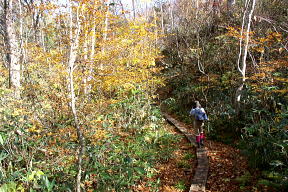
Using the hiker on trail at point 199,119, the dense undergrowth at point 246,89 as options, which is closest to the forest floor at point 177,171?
the hiker on trail at point 199,119

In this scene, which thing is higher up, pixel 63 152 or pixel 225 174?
pixel 63 152

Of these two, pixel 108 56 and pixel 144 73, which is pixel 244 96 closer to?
pixel 144 73

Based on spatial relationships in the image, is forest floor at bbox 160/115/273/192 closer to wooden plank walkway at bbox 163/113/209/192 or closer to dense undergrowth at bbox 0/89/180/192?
wooden plank walkway at bbox 163/113/209/192

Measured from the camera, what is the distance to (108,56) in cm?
754

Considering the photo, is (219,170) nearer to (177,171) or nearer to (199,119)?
(177,171)

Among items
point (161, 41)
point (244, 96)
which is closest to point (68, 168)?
point (244, 96)

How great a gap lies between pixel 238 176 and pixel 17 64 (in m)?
7.46

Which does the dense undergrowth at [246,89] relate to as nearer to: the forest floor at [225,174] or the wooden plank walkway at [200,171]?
the forest floor at [225,174]

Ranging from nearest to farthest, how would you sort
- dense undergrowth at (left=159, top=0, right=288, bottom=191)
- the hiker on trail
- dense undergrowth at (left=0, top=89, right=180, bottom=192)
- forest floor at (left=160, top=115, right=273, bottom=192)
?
dense undergrowth at (left=0, top=89, right=180, bottom=192), forest floor at (left=160, top=115, right=273, bottom=192), dense undergrowth at (left=159, top=0, right=288, bottom=191), the hiker on trail

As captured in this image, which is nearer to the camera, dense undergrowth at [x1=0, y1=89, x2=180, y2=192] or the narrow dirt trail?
dense undergrowth at [x1=0, y1=89, x2=180, y2=192]

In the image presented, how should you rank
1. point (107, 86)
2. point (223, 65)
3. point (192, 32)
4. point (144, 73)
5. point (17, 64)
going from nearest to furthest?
point (17, 64) → point (107, 86) → point (144, 73) → point (223, 65) → point (192, 32)

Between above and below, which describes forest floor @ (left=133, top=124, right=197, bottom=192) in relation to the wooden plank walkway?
below

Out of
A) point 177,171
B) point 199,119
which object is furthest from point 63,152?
point 199,119

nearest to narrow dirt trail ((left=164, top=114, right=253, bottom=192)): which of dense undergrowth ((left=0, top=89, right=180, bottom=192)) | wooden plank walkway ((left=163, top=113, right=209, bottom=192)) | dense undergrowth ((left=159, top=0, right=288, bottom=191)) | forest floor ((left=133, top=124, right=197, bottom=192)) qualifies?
wooden plank walkway ((left=163, top=113, right=209, bottom=192))
